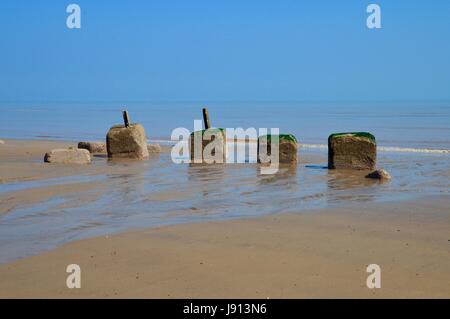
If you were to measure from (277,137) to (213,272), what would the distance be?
9.41 meters

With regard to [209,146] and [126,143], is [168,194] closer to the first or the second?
[209,146]

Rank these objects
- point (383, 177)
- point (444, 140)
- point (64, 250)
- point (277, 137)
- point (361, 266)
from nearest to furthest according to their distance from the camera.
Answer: point (361, 266) < point (64, 250) < point (383, 177) < point (277, 137) < point (444, 140)

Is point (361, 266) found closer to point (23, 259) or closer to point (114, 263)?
point (114, 263)

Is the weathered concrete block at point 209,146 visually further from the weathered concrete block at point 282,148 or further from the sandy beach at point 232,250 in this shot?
the sandy beach at point 232,250

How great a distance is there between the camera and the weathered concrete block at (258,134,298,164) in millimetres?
14844

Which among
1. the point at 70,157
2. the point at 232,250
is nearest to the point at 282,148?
the point at 70,157

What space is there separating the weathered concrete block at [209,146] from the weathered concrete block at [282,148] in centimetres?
100

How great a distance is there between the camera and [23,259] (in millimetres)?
6141

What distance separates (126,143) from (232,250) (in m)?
10.2

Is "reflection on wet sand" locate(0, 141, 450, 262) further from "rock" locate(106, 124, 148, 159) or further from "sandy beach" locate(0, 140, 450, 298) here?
"rock" locate(106, 124, 148, 159)

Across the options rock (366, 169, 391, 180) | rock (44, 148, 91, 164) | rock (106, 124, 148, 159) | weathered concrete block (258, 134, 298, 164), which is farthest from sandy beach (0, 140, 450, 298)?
rock (106, 124, 148, 159)

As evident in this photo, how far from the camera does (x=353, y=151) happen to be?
13750 mm
